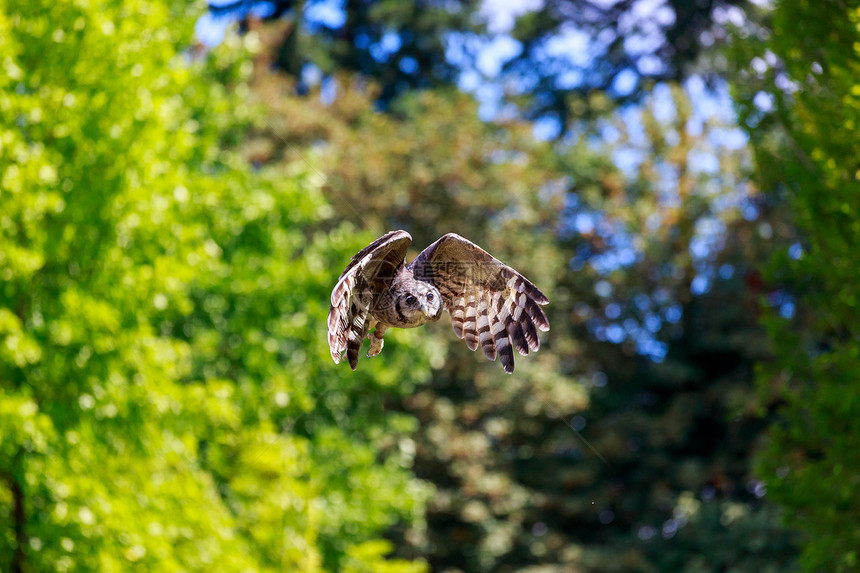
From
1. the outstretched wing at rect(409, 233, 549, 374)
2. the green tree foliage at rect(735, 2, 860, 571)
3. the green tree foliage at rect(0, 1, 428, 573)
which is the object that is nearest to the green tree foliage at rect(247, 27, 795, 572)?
the green tree foliage at rect(0, 1, 428, 573)

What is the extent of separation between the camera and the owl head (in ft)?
8.27

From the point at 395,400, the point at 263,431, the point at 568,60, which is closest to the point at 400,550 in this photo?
the point at 395,400

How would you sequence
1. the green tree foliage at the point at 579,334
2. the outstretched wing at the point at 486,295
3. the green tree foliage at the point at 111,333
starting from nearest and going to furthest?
the outstretched wing at the point at 486,295 → the green tree foliage at the point at 111,333 → the green tree foliage at the point at 579,334

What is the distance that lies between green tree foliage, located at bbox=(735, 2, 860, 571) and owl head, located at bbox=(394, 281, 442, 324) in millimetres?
4943

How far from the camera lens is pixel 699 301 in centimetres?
1792

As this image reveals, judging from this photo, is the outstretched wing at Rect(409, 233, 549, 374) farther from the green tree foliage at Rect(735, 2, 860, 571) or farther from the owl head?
the green tree foliage at Rect(735, 2, 860, 571)

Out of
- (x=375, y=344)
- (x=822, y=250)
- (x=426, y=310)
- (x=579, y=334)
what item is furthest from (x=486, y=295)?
(x=579, y=334)

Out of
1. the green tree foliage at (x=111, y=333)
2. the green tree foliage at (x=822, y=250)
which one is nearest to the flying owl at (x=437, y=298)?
the green tree foliage at (x=822, y=250)

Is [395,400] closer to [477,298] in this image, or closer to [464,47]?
[464,47]

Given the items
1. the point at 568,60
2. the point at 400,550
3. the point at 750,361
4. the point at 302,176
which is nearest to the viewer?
the point at 302,176

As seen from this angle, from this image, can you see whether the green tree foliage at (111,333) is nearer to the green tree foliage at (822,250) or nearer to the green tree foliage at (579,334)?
the green tree foliage at (822,250)

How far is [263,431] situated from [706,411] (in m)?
10.1

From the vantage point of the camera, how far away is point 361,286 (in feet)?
8.91

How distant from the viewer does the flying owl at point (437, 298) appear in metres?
2.56
